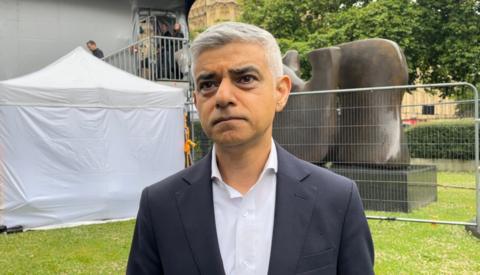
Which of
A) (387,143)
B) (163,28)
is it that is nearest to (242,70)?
(387,143)

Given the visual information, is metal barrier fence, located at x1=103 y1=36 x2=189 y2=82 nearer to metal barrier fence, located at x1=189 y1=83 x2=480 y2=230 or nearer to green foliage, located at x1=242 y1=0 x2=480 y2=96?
metal barrier fence, located at x1=189 y1=83 x2=480 y2=230

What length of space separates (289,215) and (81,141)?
7.19 m

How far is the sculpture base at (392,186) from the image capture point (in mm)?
8289

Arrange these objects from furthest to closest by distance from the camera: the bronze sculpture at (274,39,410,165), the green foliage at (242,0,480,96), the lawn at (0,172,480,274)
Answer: the green foliage at (242,0,480,96) → the bronze sculpture at (274,39,410,165) → the lawn at (0,172,480,274)

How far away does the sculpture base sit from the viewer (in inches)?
326

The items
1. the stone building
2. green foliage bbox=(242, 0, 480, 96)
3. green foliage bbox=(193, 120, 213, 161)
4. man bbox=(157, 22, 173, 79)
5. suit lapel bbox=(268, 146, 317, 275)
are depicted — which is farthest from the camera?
the stone building

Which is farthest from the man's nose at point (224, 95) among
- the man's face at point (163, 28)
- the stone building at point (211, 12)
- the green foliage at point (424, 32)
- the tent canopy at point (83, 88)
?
the stone building at point (211, 12)

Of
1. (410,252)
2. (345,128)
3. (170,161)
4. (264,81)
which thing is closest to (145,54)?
(170,161)

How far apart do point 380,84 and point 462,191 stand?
375 centimetres

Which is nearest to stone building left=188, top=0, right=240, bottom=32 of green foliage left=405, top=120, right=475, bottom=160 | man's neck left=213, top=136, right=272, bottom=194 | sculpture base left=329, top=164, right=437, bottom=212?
green foliage left=405, top=120, right=475, bottom=160

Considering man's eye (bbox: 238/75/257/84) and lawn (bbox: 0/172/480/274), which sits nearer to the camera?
man's eye (bbox: 238/75/257/84)

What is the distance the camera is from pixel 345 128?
900cm

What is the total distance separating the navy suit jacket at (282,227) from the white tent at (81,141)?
6760 millimetres

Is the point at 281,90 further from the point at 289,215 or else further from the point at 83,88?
the point at 83,88
